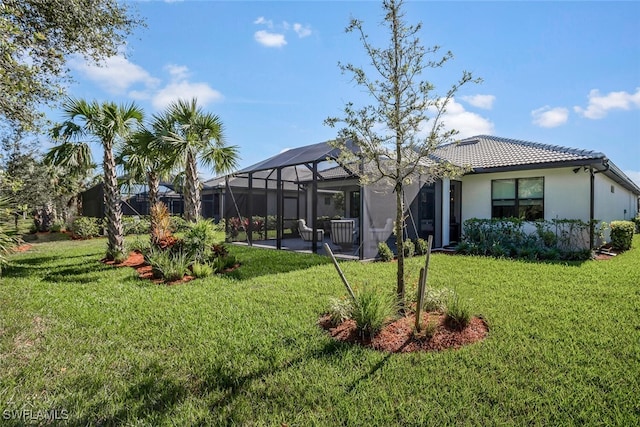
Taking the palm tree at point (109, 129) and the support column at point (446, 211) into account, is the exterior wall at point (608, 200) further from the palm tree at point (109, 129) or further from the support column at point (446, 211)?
the palm tree at point (109, 129)

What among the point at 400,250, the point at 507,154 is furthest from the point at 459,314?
the point at 507,154

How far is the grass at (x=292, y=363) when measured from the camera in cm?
257

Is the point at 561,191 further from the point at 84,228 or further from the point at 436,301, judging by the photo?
the point at 84,228

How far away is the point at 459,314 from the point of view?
4.02m

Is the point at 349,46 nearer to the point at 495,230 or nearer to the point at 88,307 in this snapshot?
the point at 88,307

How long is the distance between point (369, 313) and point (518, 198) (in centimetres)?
1027

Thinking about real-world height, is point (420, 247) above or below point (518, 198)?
below

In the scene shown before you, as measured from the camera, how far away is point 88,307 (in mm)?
5273

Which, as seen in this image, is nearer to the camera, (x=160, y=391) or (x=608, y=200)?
(x=160, y=391)

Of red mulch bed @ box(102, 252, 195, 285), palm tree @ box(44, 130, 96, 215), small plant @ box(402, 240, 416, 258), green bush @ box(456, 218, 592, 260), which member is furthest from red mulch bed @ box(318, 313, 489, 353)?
palm tree @ box(44, 130, 96, 215)

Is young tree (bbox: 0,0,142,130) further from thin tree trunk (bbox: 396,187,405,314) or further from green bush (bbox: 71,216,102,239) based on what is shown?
green bush (bbox: 71,216,102,239)

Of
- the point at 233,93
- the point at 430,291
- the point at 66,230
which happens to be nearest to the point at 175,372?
the point at 430,291

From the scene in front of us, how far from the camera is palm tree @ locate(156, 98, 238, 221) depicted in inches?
346

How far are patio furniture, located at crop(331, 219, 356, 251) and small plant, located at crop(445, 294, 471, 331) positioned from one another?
21.4 feet
